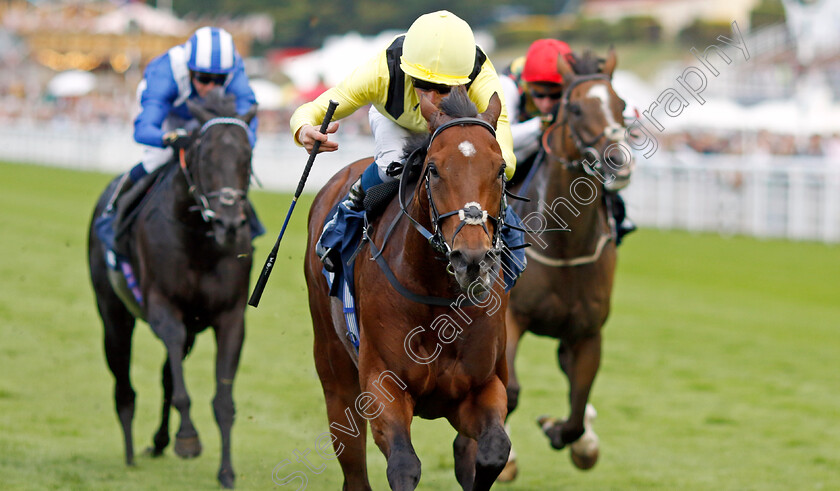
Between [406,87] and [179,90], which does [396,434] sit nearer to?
[406,87]

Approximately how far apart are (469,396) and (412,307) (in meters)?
0.37

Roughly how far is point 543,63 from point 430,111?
289 cm

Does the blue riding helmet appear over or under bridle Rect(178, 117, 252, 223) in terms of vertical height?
over

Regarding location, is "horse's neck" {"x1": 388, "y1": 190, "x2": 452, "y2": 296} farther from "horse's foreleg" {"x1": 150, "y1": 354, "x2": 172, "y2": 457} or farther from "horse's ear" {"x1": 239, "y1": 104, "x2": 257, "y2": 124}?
"horse's foreleg" {"x1": 150, "y1": 354, "x2": 172, "y2": 457}

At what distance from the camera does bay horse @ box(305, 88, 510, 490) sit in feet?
11.5

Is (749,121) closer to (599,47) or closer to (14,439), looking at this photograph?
(14,439)

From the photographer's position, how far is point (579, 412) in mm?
5875

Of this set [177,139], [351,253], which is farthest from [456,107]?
[177,139]

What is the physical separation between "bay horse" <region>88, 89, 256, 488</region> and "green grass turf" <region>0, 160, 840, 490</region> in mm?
422

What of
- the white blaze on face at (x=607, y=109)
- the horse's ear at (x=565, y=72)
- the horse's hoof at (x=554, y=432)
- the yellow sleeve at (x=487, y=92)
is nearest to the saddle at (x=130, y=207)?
the horse's ear at (x=565, y=72)

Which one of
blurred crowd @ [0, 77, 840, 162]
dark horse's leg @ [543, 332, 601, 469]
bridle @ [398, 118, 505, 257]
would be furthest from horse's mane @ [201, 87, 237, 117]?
blurred crowd @ [0, 77, 840, 162]

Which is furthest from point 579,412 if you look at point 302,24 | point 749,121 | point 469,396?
point 302,24

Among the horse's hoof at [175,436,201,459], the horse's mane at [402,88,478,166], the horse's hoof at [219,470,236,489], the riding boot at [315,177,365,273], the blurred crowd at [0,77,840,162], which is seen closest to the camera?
the horse's mane at [402,88,478,166]

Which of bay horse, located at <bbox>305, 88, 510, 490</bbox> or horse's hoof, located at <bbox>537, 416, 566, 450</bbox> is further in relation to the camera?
horse's hoof, located at <bbox>537, 416, 566, 450</bbox>
